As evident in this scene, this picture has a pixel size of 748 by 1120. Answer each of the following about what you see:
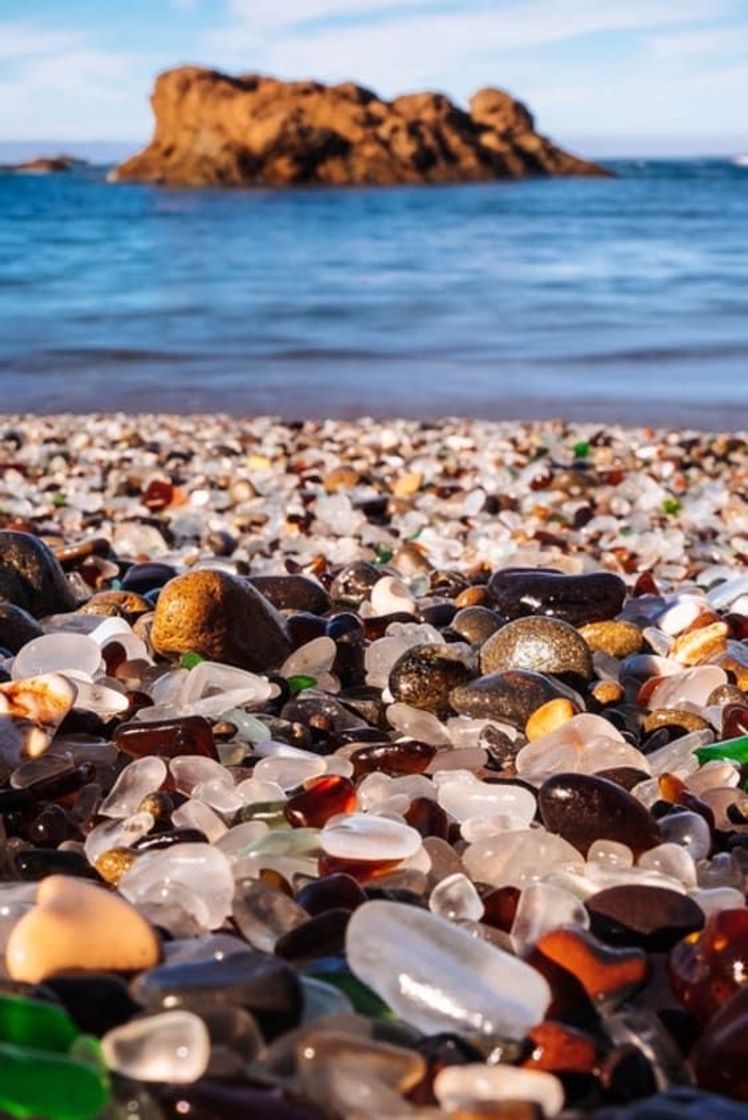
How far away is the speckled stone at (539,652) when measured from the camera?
230 cm

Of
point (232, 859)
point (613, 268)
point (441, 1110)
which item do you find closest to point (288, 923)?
point (232, 859)

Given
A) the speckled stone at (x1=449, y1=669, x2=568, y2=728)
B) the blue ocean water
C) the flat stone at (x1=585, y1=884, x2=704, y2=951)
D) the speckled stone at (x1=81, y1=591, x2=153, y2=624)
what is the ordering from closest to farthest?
the flat stone at (x1=585, y1=884, x2=704, y2=951) → the speckled stone at (x1=449, y1=669, x2=568, y2=728) → the speckled stone at (x1=81, y1=591, x2=153, y2=624) → the blue ocean water

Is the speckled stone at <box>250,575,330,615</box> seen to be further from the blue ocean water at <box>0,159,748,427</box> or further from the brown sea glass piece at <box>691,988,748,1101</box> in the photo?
the blue ocean water at <box>0,159,748,427</box>

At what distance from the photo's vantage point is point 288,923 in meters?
1.42

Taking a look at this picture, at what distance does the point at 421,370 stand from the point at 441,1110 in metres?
9.71

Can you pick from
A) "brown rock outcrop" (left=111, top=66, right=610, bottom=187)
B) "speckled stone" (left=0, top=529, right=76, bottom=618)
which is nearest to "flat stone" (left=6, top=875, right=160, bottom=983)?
"speckled stone" (left=0, top=529, right=76, bottom=618)

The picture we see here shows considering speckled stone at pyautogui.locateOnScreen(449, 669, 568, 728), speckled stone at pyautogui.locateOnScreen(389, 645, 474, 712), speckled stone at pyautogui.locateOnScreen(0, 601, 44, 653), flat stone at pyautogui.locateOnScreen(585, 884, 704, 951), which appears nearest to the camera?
flat stone at pyautogui.locateOnScreen(585, 884, 704, 951)

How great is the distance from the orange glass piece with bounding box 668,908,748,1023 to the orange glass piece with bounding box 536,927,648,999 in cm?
4

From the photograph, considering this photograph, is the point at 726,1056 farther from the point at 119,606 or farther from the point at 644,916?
the point at 119,606

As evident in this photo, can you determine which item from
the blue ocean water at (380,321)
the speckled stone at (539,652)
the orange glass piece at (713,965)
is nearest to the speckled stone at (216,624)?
the speckled stone at (539,652)

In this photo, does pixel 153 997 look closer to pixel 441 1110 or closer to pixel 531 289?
pixel 441 1110

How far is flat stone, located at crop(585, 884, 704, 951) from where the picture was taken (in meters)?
1.43

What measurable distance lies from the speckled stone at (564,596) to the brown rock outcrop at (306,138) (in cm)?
7148

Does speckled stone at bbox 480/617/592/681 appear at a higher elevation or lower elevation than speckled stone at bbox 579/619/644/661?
higher
